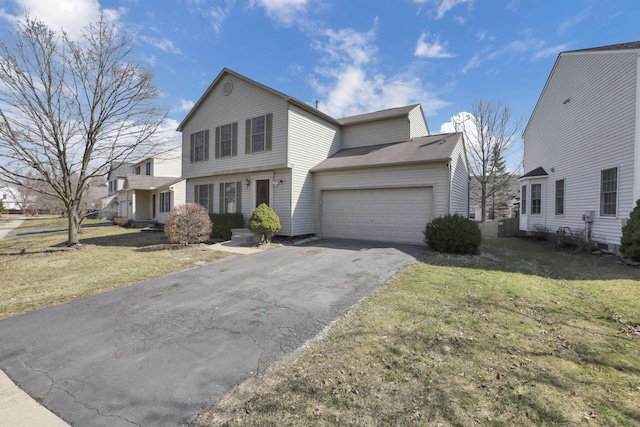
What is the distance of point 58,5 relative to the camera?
9594 mm

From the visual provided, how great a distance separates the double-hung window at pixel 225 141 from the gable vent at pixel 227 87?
5.45 feet

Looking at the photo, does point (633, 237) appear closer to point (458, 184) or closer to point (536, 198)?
point (458, 184)

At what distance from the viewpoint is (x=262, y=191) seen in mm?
13148

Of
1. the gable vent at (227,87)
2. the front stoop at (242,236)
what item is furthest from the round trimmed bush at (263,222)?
the gable vent at (227,87)

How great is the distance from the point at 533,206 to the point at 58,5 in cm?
2219

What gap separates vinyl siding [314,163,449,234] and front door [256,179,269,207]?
236 cm

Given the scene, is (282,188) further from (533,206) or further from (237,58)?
(533,206)

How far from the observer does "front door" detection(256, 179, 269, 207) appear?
12977 mm

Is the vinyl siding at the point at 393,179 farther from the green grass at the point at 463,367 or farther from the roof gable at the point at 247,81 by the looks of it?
the green grass at the point at 463,367

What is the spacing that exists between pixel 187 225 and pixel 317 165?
20.9 ft

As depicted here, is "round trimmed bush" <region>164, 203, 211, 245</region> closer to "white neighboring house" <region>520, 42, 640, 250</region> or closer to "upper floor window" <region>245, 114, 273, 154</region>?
"upper floor window" <region>245, 114, 273, 154</region>

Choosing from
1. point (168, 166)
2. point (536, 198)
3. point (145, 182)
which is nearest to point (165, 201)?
point (145, 182)

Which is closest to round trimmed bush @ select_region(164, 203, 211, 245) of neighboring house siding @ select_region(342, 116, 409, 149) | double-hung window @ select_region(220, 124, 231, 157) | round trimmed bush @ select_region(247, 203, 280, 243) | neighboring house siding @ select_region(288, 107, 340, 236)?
round trimmed bush @ select_region(247, 203, 280, 243)

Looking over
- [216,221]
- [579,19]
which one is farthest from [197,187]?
[579,19]
